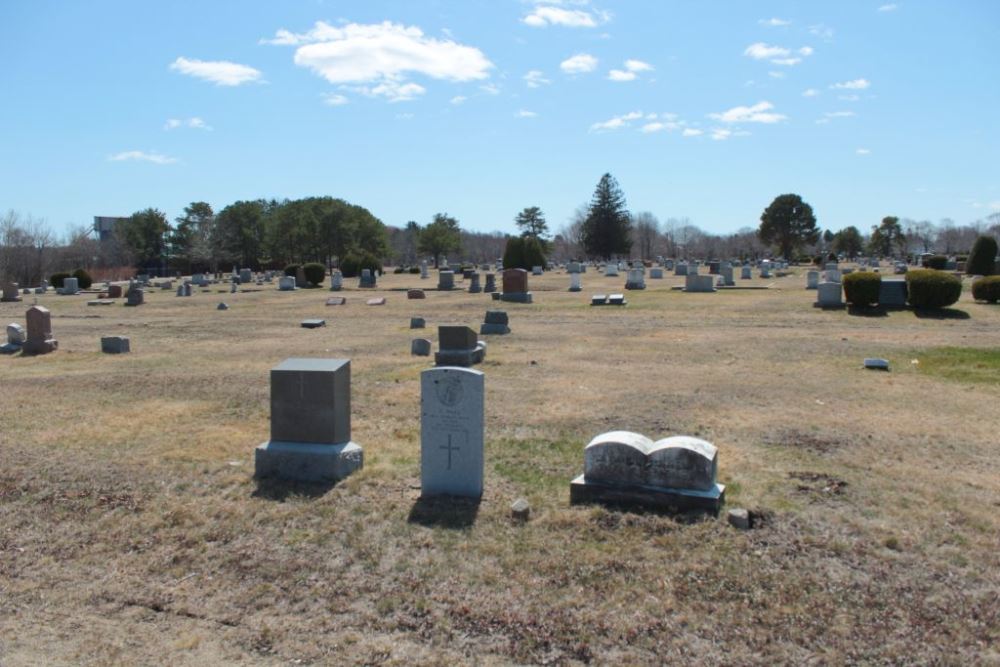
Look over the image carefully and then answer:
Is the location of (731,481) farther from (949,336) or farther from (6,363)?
(6,363)

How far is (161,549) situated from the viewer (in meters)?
6.17

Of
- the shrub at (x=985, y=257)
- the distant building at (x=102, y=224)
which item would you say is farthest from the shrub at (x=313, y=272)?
the distant building at (x=102, y=224)

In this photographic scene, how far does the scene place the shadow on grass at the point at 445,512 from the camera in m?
6.50

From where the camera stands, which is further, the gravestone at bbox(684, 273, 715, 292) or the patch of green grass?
the gravestone at bbox(684, 273, 715, 292)

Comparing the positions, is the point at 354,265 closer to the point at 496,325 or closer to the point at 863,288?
the point at 496,325

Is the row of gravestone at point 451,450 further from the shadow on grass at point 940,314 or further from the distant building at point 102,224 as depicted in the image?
the distant building at point 102,224

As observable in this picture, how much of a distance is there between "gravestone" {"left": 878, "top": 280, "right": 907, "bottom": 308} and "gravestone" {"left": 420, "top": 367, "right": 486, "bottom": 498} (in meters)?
20.1

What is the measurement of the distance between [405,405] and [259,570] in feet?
18.2

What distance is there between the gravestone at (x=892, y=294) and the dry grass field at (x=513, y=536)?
34.3 feet

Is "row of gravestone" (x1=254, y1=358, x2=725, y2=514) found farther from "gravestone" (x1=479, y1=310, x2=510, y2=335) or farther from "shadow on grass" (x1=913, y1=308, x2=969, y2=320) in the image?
"shadow on grass" (x1=913, y1=308, x2=969, y2=320)

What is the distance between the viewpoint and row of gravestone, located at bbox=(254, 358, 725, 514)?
6.64m

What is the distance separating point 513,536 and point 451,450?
49.1 inches

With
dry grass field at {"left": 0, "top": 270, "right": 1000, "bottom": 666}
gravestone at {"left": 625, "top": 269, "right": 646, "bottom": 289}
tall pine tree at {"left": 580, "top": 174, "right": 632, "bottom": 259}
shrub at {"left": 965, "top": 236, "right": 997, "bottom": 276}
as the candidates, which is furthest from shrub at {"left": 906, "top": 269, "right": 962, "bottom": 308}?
tall pine tree at {"left": 580, "top": 174, "right": 632, "bottom": 259}

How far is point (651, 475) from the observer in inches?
265
